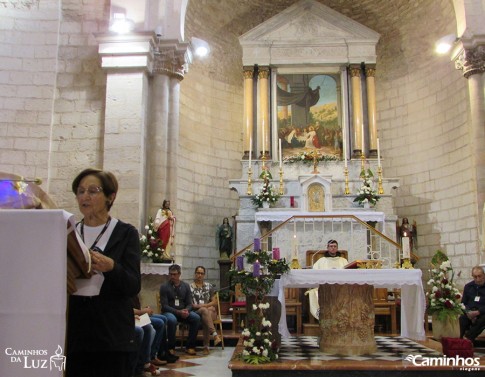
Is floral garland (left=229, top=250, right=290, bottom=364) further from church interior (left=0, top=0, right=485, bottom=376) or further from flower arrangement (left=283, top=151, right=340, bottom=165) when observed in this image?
flower arrangement (left=283, top=151, right=340, bottom=165)

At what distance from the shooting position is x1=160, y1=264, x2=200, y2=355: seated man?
23.9 ft

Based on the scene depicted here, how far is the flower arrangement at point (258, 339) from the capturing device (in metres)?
5.53

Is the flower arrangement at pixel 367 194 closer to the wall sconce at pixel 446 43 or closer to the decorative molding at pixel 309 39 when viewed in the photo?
the wall sconce at pixel 446 43

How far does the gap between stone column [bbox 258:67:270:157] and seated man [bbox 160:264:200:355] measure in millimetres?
6059

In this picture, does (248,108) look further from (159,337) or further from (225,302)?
(159,337)

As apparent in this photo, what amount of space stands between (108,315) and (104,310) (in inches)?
1.0

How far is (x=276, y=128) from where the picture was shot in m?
13.3

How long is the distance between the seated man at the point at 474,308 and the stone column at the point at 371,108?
5.51 m

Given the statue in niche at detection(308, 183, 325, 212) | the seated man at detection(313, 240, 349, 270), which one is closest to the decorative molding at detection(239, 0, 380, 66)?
the statue in niche at detection(308, 183, 325, 212)

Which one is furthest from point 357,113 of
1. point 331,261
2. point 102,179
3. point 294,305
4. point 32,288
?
point 32,288

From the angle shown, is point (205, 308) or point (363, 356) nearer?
point (363, 356)

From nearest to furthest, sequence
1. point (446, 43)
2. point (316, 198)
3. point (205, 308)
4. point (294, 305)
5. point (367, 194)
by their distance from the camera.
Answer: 1. point (205, 308)
2. point (294, 305)
3. point (446, 43)
4. point (367, 194)
5. point (316, 198)

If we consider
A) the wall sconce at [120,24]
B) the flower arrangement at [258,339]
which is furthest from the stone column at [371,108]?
the flower arrangement at [258,339]

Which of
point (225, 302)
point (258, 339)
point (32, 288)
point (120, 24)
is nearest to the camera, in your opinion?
point (32, 288)
